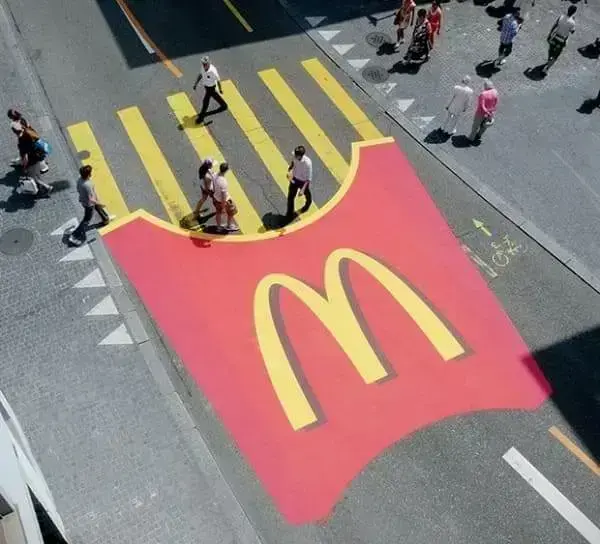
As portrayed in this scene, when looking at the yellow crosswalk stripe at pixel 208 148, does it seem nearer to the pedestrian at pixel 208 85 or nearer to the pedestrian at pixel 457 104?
the pedestrian at pixel 208 85

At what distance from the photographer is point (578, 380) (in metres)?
12.5

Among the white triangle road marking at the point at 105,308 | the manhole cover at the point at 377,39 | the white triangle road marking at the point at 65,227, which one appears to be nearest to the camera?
the white triangle road marking at the point at 105,308

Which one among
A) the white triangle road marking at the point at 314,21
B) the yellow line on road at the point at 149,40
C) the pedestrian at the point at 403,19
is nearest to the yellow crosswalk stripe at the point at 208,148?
the yellow line on road at the point at 149,40

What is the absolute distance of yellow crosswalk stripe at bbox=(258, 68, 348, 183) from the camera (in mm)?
16109

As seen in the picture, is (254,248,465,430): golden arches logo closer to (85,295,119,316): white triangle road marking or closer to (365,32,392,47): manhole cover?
(85,295,119,316): white triangle road marking

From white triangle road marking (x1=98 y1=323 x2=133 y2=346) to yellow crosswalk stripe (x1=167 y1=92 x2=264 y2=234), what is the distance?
3.79 meters

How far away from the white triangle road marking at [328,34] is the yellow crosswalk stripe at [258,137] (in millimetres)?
3798

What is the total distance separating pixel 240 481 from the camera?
432 inches

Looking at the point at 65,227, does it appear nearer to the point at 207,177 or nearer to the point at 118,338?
the point at 118,338

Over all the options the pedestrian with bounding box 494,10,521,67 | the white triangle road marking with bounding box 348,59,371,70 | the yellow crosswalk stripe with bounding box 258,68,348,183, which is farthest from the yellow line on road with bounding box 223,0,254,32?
the pedestrian with bounding box 494,10,521,67

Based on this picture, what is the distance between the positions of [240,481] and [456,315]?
592 centimetres

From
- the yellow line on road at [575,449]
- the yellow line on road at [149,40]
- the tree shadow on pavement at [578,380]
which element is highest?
the yellow line on road at [149,40]

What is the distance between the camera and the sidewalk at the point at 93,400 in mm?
10461

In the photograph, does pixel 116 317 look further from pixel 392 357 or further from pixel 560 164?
pixel 560 164
